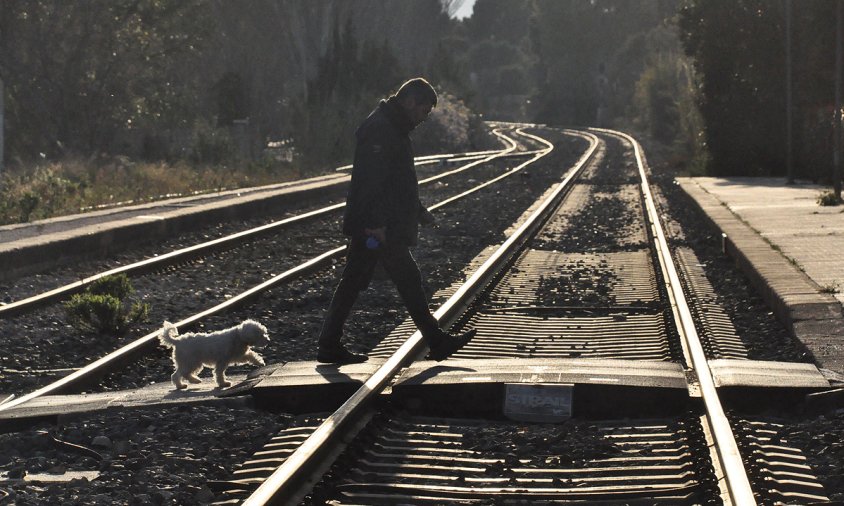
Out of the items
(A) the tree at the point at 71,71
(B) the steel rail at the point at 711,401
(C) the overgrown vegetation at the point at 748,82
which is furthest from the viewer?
(A) the tree at the point at 71,71

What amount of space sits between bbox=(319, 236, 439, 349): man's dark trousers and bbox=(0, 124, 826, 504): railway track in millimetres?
249

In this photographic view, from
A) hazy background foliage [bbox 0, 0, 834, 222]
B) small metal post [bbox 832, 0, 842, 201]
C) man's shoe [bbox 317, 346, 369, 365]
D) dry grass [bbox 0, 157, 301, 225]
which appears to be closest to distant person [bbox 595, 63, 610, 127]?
hazy background foliage [bbox 0, 0, 834, 222]

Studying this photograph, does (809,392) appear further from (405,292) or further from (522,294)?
(522,294)

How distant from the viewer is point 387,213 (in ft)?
26.7

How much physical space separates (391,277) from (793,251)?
7.32 metres

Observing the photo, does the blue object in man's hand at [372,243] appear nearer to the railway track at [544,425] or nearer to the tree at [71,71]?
the railway track at [544,425]

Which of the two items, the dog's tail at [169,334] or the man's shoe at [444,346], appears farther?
the man's shoe at [444,346]

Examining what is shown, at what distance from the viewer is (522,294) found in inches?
460

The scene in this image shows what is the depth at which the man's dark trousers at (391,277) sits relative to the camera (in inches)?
329

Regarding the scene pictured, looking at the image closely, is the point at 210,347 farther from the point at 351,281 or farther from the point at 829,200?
the point at 829,200

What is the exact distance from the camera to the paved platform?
948cm

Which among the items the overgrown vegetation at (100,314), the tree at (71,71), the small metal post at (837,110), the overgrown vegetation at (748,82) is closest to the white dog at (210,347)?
the overgrown vegetation at (100,314)

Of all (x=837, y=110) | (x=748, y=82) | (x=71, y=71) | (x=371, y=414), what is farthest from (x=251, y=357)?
(x=71, y=71)

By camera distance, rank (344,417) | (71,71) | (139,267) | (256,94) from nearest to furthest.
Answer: (344,417) → (139,267) → (71,71) → (256,94)
